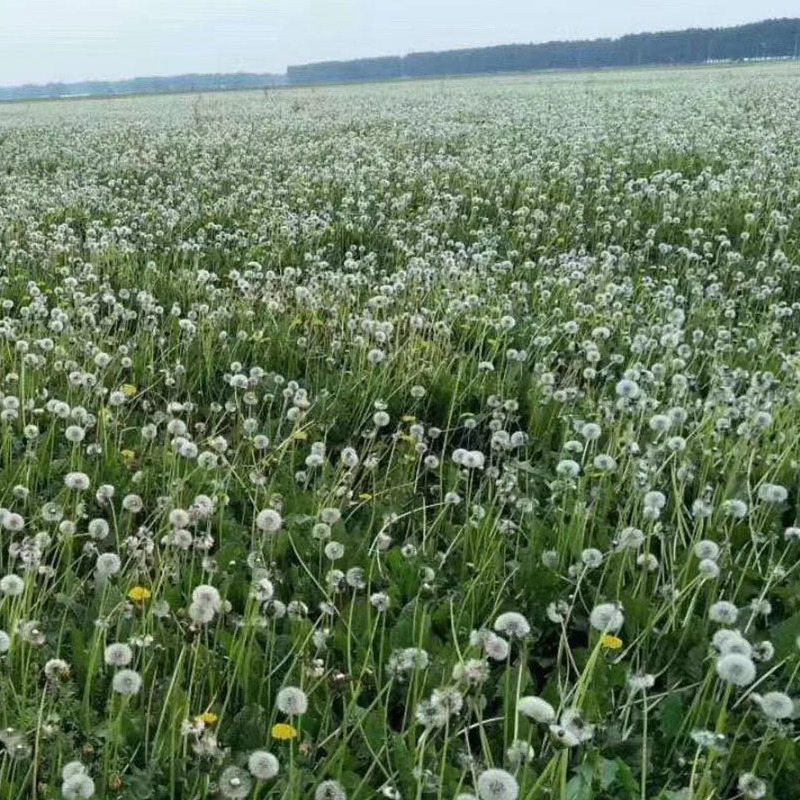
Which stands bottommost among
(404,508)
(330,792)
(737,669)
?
(404,508)

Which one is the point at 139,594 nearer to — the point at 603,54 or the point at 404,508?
the point at 404,508

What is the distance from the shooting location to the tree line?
368 feet

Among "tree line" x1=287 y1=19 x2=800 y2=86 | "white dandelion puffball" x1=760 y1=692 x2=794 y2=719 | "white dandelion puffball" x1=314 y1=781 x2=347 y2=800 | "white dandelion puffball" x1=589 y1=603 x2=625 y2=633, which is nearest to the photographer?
"white dandelion puffball" x1=314 y1=781 x2=347 y2=800

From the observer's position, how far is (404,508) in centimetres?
392

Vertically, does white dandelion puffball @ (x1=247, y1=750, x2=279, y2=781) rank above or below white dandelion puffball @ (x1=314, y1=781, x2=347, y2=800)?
above

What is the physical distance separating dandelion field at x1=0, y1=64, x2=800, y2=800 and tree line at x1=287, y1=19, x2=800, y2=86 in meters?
111

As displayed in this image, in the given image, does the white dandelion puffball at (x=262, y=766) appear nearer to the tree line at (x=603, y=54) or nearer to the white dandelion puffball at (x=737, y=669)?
the white dandelion puffball at (x=737, y=669)

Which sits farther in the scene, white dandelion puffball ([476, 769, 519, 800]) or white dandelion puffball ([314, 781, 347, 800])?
white dandelion puffball ([314, 781, 347, 800])

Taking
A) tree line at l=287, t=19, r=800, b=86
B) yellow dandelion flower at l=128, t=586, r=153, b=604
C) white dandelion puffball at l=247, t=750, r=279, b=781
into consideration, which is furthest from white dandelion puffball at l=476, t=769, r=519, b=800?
tree line at l=287, t=19, r=800, b=86

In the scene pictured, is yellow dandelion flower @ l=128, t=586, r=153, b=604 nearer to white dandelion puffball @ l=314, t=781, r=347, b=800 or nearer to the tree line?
white dandelion puffball @ l=314, t=781, r=347, b=800

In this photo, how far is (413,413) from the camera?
5012mm

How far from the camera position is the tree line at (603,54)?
4422 inches

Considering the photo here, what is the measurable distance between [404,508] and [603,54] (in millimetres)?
123885

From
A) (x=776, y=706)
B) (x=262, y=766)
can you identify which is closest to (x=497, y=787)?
(x=262, y=766)
